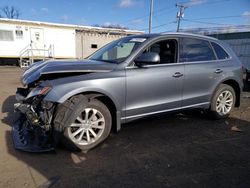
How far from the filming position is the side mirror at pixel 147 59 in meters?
3.59

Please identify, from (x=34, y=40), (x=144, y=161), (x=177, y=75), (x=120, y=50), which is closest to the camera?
(x=144, y=161)

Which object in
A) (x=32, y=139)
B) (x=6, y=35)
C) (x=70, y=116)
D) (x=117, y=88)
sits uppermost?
(x=6, y=35)

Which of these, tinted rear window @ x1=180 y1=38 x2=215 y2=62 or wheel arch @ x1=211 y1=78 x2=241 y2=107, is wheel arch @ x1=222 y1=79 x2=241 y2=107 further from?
tinted rear window @ x1=180 y1=38 x2=215 y2=62

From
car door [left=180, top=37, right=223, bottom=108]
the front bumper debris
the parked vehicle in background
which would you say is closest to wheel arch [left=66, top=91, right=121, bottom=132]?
the parked vehicle in background

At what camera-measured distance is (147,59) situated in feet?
11.8

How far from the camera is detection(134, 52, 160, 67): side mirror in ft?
11.8

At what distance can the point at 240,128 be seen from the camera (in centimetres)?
447

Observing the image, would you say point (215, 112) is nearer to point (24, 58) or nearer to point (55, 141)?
point (55, 141)

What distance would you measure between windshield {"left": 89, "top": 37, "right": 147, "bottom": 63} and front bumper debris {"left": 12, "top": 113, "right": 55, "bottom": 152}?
169cm

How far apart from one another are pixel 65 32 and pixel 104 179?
20.9 metres

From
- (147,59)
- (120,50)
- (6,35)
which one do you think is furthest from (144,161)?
(6,35)

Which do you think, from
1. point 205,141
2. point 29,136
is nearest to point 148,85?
point 205,141

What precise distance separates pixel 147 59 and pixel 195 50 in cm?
143

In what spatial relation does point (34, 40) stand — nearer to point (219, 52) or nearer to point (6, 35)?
point (6, 35)
